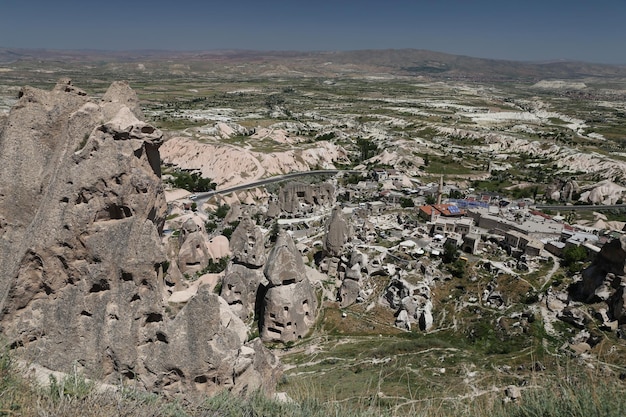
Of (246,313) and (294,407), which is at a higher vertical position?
(294,407)

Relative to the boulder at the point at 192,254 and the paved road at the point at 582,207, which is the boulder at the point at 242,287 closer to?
the boulder at the point at 192,254

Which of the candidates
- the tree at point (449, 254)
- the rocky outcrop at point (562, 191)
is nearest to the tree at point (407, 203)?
the tree at point (449, 254)

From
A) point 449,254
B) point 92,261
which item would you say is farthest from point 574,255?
point 92,261

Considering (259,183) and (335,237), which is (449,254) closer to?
(335,237)

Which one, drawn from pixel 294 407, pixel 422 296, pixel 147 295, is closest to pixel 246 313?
pixel 422 296

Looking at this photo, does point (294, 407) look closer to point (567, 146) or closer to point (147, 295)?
point (147, 295)

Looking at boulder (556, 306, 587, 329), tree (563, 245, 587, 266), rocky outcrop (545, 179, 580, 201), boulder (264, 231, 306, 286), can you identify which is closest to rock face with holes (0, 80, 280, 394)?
boulder (264, 231, 306, 286)
